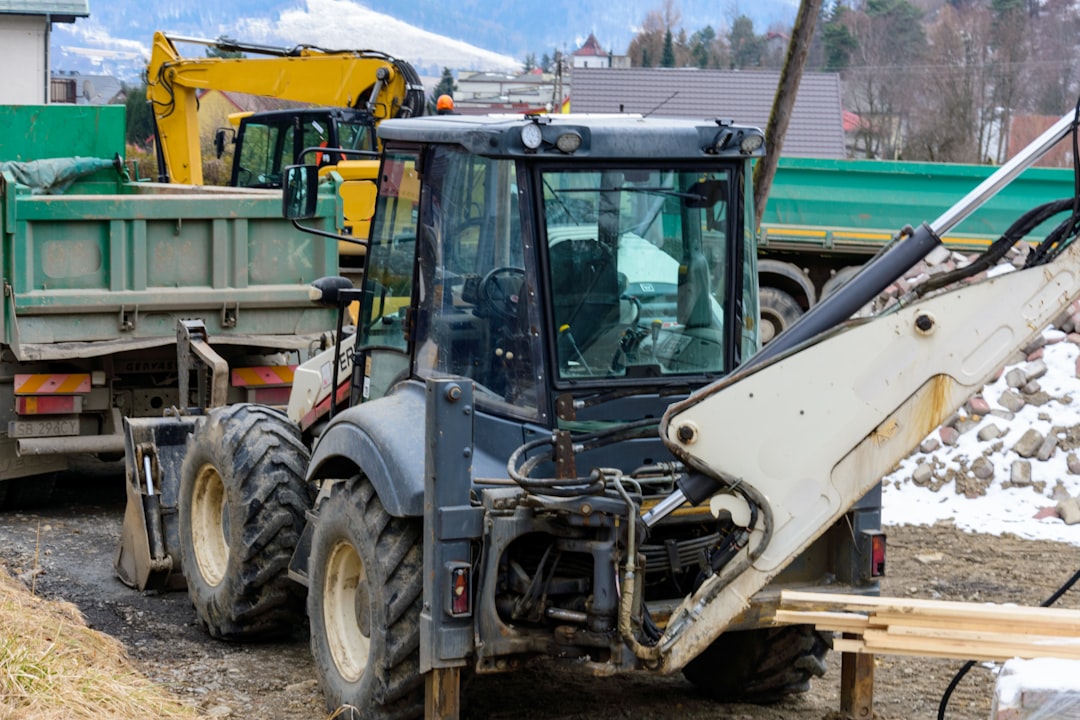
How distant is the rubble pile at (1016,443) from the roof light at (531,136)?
5324mm

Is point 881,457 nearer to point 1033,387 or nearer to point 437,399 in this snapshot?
point 437,399

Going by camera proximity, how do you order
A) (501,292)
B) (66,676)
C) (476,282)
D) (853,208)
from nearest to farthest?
(66,676)
(501,292)
(476,282)
(853,208)

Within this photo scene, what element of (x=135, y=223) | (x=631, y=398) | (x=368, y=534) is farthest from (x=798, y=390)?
(x=135, y=223)

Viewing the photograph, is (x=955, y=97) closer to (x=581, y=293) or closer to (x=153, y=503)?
(x=153, y=503)

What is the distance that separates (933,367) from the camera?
446cm

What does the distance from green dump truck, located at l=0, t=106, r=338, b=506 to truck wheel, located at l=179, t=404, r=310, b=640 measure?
5.05 ft

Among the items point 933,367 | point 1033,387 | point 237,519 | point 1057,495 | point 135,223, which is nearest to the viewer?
point 933,367

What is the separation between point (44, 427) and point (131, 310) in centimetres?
92

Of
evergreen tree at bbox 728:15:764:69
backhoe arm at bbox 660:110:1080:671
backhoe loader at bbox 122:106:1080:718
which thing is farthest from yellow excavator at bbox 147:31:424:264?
evergreen tree at bbox 728:15:764:69

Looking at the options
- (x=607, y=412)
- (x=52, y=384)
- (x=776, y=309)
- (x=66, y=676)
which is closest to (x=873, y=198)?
(x=776, y=309)

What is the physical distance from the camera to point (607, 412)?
16.5ft

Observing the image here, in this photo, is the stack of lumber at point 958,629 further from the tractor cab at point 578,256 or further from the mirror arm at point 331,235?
the mirror arm at point 331,235

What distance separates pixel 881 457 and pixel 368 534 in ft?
5.95

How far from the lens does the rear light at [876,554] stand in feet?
17.0
